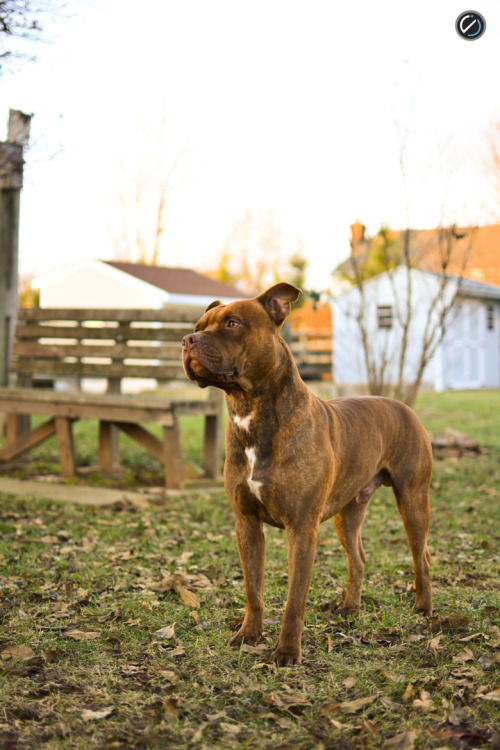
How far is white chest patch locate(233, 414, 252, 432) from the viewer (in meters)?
3.38

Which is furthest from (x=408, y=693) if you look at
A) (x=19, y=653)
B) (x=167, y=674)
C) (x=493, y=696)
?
(x=19, y=653)

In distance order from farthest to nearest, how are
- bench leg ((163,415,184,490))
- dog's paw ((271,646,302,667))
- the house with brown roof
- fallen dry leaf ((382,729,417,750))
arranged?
the house with brown roof, bench leg ((163,415,184,490)), dog's paw ((271,646,302,667)), fallen dry leaf ((382,729,417,750))

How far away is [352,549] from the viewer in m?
4.09

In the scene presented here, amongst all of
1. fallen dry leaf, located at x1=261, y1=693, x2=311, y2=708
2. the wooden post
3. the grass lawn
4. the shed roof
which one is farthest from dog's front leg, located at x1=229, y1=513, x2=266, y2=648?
the shed roof

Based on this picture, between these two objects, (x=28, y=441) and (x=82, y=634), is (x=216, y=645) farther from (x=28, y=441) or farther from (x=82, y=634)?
(x=28, y=441)

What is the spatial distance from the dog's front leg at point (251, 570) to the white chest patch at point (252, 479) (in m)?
0.23

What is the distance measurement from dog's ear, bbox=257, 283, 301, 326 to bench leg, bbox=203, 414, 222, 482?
4.67m

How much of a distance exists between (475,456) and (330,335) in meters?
19.7

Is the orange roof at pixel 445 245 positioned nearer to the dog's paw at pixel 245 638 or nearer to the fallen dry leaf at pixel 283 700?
the dog's paw at pixel 245 638

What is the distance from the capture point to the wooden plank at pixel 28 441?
8469mm

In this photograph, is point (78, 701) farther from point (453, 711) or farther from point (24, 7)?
point (24, 7)

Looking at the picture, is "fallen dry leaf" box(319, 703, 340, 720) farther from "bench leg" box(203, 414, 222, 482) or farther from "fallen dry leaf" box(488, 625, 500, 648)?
"bench leg" box(203, 414, 222, 482)

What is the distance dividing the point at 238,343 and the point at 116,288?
21371 mm

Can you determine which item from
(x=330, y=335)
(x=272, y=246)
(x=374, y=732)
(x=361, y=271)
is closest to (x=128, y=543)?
(x=374, y=732)
